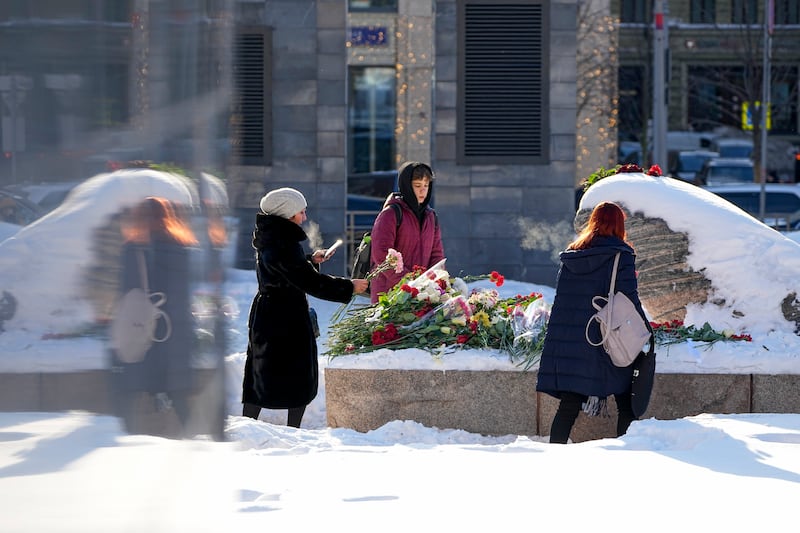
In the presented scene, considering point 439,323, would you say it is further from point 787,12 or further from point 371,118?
point 787,12

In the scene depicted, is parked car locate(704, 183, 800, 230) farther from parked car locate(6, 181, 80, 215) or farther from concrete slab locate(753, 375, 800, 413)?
parked car locate(6, 181, 80, 215)

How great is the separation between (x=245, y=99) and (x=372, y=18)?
16.5 meters

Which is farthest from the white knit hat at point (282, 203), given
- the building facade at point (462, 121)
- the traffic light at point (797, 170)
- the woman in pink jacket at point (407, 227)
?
the traffic light at point (797, 170)

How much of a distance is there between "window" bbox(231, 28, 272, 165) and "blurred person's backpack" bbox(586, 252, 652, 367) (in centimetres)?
946

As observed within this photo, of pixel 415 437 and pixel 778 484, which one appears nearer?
pixel 778 484

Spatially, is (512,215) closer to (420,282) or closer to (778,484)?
(420,282)

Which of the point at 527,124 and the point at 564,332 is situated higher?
the point at 527,124

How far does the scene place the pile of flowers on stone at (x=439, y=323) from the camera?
7.78 meters

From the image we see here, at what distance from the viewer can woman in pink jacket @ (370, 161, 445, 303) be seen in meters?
8.61

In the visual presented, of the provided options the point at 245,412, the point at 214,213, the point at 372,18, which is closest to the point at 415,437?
the point at 245,412

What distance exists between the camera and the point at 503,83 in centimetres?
1593

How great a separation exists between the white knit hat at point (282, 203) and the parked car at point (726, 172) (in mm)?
30741

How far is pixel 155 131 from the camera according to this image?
1.96m

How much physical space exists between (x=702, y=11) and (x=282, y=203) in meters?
49.4
